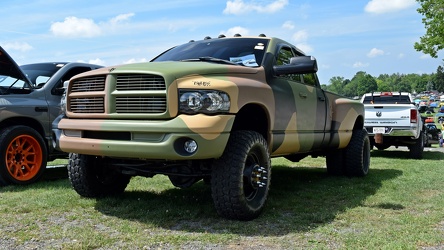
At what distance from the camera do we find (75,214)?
4.65 meters

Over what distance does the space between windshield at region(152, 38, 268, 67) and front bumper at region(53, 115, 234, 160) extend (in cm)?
128

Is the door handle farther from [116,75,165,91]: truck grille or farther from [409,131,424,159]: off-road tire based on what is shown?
[409,131,424,159]: off-road tire

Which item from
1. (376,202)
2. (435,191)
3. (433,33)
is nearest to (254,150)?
(376,202)

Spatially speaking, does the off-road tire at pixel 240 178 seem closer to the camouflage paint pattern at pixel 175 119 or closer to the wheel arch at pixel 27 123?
the camouflage paint pattern at pixel 175 119

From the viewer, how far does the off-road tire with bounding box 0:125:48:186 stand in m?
6.21

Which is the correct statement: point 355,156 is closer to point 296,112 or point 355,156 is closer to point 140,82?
point 296,112

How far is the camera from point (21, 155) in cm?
655

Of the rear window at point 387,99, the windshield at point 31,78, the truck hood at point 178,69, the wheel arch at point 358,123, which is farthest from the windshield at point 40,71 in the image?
the rear window at point 387,99

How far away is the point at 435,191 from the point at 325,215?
2.43 metres

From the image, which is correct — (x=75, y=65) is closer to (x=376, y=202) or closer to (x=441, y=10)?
(x=376, y=202)

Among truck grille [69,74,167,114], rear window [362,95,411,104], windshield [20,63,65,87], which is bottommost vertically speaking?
rear window [362,95,411,104]

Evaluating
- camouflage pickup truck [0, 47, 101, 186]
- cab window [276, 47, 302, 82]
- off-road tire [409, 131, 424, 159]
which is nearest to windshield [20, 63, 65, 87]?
camouflage pickup truck [0, 47, 101, 186]

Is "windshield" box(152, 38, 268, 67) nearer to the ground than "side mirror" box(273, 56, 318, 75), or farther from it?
farther from it

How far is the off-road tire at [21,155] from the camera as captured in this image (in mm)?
6215
